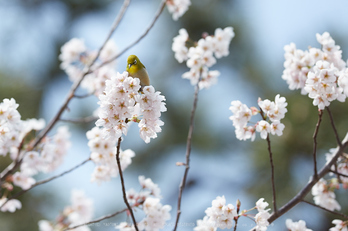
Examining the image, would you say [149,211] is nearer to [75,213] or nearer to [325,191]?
[325,191]

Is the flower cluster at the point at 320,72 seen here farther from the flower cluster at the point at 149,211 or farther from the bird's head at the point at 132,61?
the flower cluster at the point at 149,211

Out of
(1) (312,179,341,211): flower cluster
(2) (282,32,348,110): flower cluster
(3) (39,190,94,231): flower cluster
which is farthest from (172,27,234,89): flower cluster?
(3) (39,190,94,231): flower cluster

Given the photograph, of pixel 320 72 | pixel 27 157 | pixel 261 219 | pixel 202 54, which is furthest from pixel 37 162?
pixel 320 72

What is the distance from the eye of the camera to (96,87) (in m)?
1.77

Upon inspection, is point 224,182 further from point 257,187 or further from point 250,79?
point 250,79

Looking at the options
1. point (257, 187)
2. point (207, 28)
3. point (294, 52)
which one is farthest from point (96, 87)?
point (207, 28)

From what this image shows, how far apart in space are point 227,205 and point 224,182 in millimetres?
3596

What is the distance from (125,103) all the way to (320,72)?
1.85 feet

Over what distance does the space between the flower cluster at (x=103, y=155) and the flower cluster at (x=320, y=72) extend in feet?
2.13

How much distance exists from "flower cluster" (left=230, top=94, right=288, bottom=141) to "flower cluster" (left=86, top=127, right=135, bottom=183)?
0.43 meters

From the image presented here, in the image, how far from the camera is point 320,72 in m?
1.02

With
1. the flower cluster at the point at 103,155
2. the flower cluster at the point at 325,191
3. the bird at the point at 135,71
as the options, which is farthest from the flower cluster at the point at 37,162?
the flower cluster at the point at 325,191

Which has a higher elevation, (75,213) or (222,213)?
(75,213)

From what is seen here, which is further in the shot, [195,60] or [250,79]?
[250,79]
